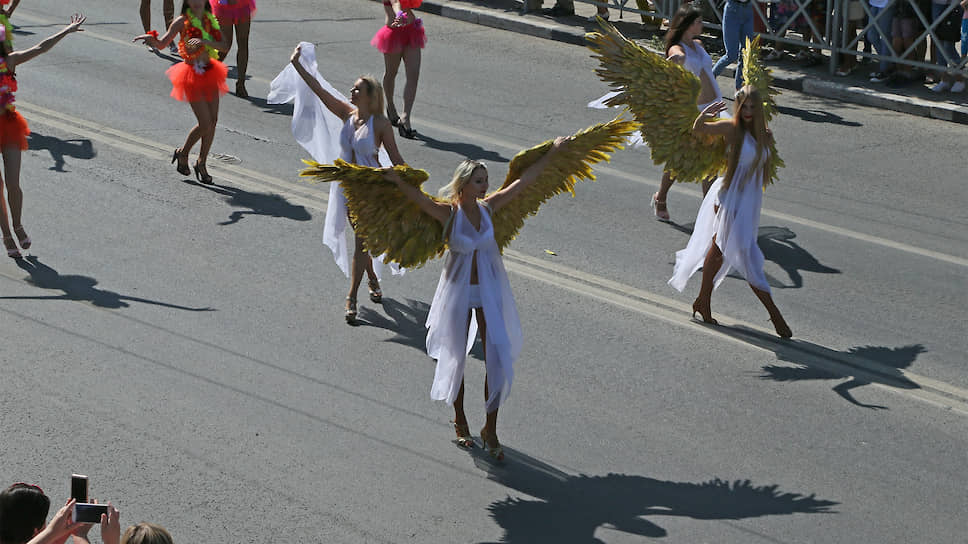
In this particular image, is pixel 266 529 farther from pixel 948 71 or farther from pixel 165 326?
pixel 948 71

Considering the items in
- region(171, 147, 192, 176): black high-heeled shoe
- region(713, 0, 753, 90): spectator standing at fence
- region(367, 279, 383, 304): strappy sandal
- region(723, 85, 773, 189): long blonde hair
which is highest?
region(713, 0, 753, 90): spectator standing at fence

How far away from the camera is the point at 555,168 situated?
309 inches

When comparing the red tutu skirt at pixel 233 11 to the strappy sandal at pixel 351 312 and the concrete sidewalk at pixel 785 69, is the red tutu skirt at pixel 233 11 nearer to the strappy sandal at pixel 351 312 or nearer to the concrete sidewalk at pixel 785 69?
the concrete sidewalk at pixel 785 69

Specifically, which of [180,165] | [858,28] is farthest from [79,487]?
[858,28]

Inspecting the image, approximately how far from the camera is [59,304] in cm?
949

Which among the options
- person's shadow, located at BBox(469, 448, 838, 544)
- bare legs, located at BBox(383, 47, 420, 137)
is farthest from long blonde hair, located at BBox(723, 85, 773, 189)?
bare legs, located at BBox(383, 47, 420, 137)

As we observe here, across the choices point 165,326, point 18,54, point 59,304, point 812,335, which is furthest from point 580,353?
point 18,54

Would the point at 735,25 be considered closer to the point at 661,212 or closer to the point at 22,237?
the point at 661,212

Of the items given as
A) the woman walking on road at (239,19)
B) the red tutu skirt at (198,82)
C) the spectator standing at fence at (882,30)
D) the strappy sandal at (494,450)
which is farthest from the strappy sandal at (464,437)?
the spectator standing at fence at (882,30)

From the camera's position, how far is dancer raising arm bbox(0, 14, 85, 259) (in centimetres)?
1009

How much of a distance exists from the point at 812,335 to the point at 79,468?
5110 mm

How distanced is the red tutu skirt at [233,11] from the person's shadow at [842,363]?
8.36m

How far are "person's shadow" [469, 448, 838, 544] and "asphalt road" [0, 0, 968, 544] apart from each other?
2cm

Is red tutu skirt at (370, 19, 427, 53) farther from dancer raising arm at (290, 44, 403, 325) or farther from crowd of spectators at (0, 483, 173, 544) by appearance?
crowd of spectators at (0, 483, 173, 544)
